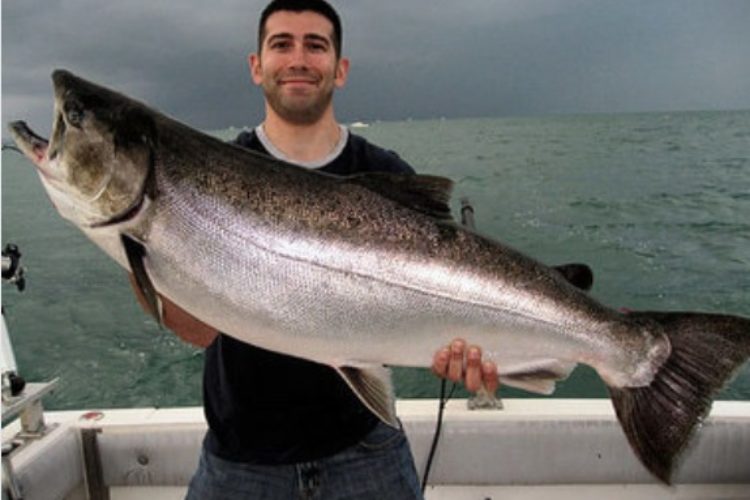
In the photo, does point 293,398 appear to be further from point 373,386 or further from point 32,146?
point 32,146

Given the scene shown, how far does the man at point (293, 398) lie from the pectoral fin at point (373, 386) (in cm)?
44

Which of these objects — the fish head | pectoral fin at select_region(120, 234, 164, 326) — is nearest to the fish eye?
the fish head

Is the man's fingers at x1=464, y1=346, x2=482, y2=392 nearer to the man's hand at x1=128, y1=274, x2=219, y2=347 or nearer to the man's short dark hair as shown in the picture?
the man's hand at x1=128, y1=274, x2=219, y2=347

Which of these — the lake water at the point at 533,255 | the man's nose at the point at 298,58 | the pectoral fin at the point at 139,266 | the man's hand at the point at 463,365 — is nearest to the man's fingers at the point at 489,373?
the man's hand at the point at 463,365

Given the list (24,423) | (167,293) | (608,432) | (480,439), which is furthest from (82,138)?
(608,432)

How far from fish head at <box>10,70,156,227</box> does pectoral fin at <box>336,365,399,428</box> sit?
0.99 metres

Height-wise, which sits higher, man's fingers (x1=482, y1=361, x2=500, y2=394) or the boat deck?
man's fingers (x1=482, y1=361, x2=500, y2=394)

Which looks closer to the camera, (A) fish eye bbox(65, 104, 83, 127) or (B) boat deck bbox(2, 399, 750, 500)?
(A) fish eye bbox(65, 104, 83, 127)

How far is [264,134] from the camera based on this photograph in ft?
11.3

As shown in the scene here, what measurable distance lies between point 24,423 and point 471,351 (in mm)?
3111

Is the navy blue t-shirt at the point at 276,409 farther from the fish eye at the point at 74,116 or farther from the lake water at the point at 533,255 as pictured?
the lake water at the point at 533,255

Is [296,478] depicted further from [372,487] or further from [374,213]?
[374,213]

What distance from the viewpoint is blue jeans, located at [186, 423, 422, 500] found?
3102 mm

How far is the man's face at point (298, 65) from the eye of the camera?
3307 mm
